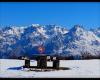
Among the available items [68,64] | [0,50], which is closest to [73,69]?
[68,64]

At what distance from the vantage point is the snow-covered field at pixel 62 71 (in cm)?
1371

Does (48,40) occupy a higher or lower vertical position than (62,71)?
higher

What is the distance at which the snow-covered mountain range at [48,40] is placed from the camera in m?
13.7

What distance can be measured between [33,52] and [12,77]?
1.38 ft

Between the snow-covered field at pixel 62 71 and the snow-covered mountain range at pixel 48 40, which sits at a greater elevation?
the snow-covered mountain range at pixel 48 40

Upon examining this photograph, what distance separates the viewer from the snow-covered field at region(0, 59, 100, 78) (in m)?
13.7

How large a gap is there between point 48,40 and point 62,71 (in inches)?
17.4

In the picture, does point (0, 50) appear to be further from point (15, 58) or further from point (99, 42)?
point (99, 42)

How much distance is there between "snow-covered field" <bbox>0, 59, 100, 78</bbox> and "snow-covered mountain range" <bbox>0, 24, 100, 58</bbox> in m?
0.10

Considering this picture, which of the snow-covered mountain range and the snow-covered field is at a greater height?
the snow-covered mountain range

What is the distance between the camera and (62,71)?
13727 mm

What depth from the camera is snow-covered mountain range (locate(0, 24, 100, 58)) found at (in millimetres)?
13742

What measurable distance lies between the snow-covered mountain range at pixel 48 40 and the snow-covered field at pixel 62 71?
0.10 meters

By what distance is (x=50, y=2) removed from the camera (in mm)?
13695
